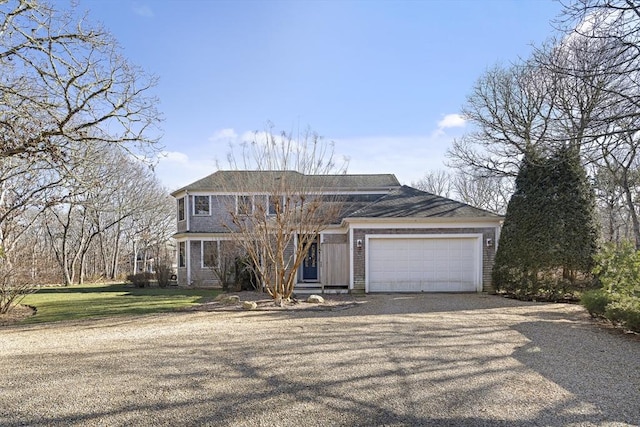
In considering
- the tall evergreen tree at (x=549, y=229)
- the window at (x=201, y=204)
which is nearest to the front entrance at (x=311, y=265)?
the window at (x=201, y=204)

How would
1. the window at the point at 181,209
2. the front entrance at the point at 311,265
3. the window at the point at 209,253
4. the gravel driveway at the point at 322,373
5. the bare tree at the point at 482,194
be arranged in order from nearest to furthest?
1. the gravel driveway at the point at 322,373
2. the front entrance at the point at 311,265
3. the window at the point at 209,253
4. the window at the point at 181,209
5. the bare tree at the point at 482,194

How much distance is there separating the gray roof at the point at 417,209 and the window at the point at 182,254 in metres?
9.65

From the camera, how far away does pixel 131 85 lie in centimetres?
908

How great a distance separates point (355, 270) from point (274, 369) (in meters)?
9.74

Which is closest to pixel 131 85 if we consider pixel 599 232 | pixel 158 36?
pixel 158 36

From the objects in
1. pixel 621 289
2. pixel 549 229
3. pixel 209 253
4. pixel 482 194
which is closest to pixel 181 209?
pixel 209 253

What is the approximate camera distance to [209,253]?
19812mm

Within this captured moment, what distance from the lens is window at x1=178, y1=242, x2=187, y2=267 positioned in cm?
2045

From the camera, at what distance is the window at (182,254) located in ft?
67.1

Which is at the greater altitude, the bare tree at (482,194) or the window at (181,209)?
the bare tree at (482,194)

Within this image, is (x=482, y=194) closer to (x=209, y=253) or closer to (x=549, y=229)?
(x=549, y=229)

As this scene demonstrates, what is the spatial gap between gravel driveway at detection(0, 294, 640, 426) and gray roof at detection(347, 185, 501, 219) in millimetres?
6342

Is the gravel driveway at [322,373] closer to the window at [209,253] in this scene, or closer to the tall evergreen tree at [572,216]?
the tall evergreen tree at [572,216]

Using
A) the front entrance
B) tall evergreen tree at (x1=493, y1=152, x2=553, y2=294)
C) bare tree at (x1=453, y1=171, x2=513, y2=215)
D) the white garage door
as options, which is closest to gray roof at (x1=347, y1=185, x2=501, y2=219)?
the white garage door
